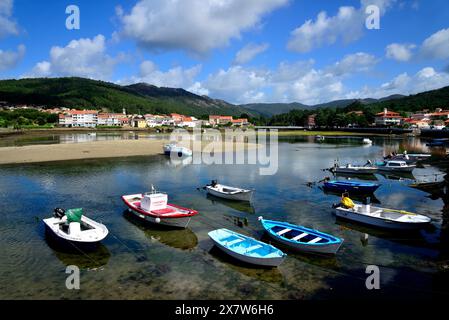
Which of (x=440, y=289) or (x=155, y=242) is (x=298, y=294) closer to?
(x=440, y=289)

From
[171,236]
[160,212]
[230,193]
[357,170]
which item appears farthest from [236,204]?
[357,170]

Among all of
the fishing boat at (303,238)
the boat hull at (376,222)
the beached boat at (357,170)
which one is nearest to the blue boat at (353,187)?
the boat hull at (376,222)

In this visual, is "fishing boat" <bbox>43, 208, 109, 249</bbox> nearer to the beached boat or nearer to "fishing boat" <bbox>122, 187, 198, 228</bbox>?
"fishing boat" <bbox>122, 187, 198, 228</bbox>

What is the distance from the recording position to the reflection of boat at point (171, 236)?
20.1 m

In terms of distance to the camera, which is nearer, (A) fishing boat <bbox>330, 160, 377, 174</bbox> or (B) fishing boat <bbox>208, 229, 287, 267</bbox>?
(B) fishing boat <bbox>208, 229, 287, 267</bbox>

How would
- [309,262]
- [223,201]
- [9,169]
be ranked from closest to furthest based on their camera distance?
[309,262] < [223,201] < [9,169]

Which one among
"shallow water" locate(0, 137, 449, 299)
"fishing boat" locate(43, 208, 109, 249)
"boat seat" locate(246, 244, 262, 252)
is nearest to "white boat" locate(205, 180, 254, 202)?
"shallow water" locate(0, 137, 449, 299)

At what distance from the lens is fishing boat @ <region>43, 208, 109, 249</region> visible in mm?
18453

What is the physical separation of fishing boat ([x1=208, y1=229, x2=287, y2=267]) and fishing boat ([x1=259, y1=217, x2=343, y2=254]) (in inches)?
79.6

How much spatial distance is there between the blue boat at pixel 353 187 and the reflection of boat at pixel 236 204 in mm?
10639

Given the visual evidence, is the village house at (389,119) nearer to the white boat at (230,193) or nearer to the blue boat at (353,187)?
the blue boat at (353,187)
